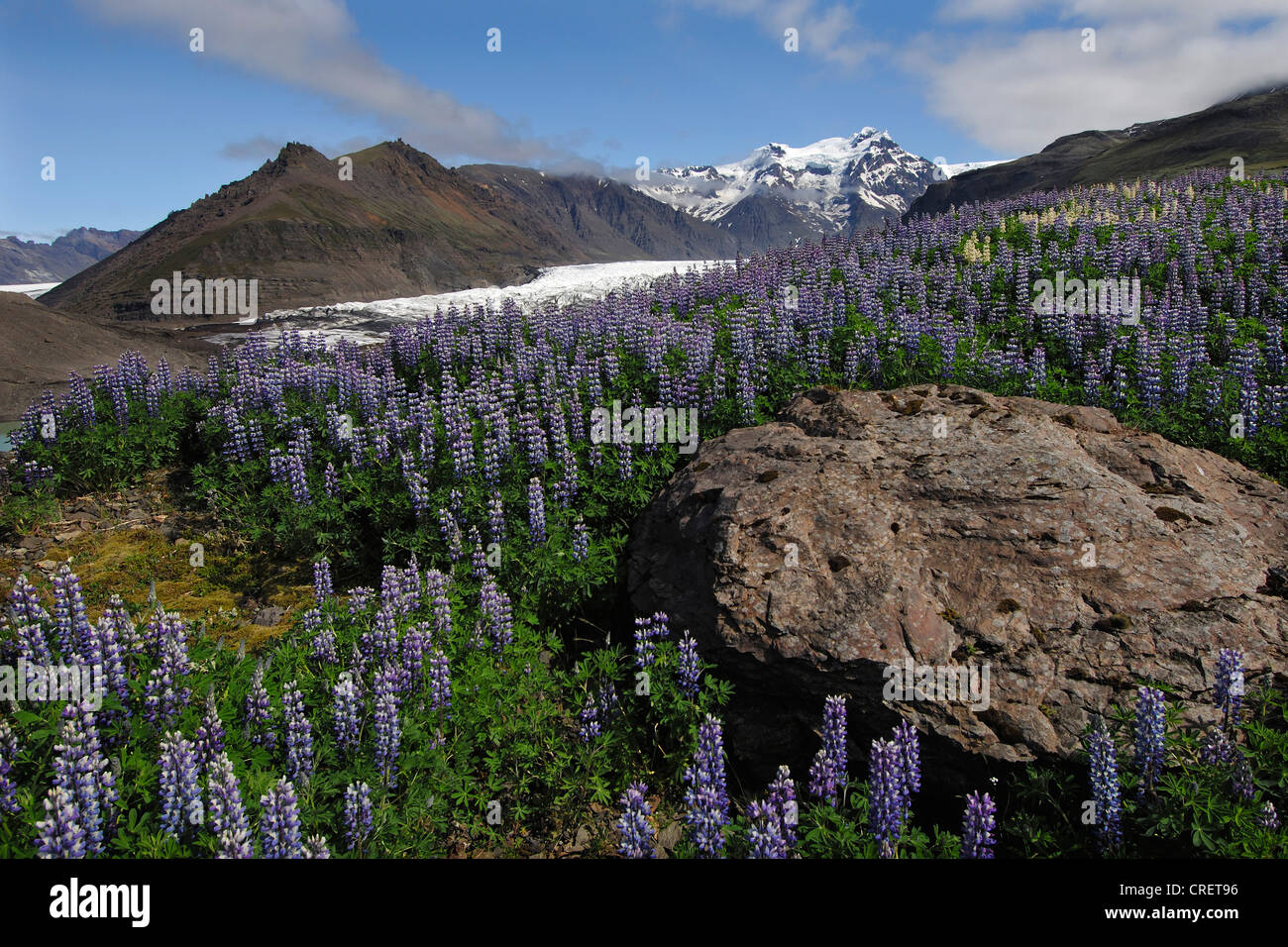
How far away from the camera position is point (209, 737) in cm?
482

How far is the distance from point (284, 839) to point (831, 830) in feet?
11.9

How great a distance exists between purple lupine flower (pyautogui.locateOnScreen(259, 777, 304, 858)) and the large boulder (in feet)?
11.9

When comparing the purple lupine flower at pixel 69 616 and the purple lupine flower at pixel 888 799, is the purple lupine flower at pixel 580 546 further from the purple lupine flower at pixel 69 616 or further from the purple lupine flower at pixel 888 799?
the purple lupine flower at pixel 69 616

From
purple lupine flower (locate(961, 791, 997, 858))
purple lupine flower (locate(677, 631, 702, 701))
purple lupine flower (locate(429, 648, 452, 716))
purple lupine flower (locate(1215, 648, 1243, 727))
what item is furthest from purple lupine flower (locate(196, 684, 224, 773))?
purple lupine flower (locate(1215, 648, 1243, 727))

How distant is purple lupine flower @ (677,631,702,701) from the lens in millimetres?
6184

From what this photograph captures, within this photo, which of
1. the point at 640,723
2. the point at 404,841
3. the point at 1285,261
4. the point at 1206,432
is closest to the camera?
the point at 404,841

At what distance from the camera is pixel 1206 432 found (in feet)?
31.6

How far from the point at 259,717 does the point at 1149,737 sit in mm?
6297

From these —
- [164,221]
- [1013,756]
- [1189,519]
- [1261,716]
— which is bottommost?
[1013,756]

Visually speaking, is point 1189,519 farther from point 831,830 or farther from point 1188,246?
point 1188,246

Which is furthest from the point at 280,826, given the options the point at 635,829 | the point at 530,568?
the point at 530,568

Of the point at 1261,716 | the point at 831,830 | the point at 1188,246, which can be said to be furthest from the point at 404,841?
the point at 1188,246

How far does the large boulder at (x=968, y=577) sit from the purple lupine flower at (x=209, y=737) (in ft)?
12.8

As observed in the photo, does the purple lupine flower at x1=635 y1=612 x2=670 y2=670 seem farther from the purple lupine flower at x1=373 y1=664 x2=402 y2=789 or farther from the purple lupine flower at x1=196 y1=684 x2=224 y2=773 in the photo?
the purple lupine flower at x1=196 y1=684 x2=224 y2=773
